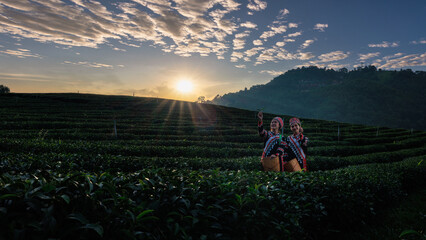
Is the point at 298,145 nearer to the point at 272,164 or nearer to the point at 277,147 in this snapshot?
the point at 277,147

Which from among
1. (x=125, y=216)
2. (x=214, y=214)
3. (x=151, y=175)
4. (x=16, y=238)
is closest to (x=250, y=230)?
(x=214, y=214)

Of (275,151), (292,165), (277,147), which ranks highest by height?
(277,147)

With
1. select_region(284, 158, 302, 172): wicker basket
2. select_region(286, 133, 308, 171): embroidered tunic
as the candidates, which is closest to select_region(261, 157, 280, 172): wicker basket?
select_region(284, 158, 302, 172): wicker basket

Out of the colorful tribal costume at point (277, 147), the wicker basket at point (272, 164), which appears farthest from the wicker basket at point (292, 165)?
the wicker basket at point (272, 164)

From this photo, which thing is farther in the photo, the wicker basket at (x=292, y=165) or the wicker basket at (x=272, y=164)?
the wicker basket at (x=292, y=165)

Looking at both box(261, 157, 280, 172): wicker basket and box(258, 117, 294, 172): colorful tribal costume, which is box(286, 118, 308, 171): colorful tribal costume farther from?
box(261, 157, 280, 172): wicker basket

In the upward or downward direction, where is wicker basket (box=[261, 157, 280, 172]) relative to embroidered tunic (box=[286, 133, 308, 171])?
downward

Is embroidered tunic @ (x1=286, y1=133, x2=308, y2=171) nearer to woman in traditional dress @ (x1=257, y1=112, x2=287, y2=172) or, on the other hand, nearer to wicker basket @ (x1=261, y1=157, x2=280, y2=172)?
woman in traditional dress @ (x1=257, y1=112, x2=287, y2=172)

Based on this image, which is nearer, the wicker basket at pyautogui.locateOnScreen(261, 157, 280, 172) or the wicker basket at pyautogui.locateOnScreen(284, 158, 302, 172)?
the wicker basket at pyautogui.locateOnScreen(261, 157, 280, 172)

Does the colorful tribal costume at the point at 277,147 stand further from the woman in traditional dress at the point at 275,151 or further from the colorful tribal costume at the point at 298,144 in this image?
the colorful tribal costume at the point at 298,144

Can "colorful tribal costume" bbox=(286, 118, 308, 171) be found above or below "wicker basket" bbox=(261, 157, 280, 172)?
above

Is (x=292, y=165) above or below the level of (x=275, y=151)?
below

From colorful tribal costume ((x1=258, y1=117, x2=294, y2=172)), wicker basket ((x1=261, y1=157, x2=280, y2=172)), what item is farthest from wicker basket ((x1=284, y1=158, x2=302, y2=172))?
wicker basket ((x1=261, y1=157, x2=280, y2=172))

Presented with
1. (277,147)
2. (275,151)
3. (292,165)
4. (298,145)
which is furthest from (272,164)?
(298,145)
